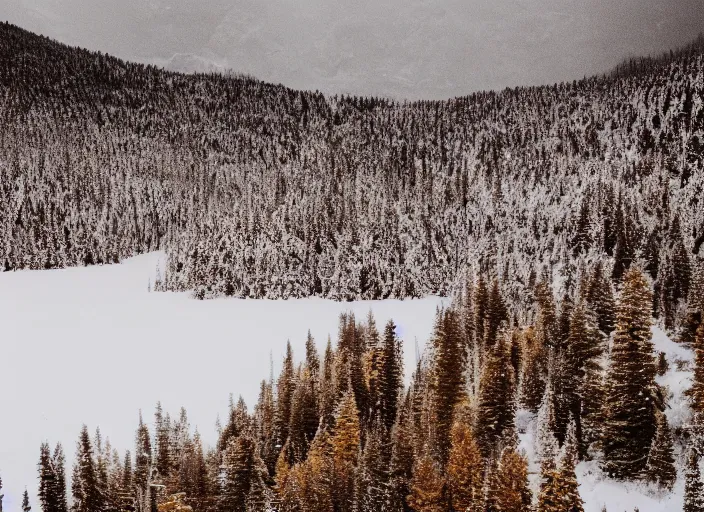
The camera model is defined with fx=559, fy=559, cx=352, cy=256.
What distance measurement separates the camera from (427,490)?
49.1 metres

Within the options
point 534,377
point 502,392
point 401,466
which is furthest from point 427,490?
point 534,377

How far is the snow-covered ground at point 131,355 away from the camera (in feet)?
366

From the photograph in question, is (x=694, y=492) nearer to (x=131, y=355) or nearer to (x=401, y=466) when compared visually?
(x=401, y=466)

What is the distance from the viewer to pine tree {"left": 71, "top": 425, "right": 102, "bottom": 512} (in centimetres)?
6969

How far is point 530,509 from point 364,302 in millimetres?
123042

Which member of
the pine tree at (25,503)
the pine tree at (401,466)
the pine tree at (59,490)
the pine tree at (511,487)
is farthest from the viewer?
the pine tree at (25,503)

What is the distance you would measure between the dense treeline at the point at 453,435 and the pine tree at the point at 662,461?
0.25ft

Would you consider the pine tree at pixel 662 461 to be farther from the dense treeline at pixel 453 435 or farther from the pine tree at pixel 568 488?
the pine tree at pixel 568 488

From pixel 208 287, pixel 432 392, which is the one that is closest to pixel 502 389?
pixel 432 392

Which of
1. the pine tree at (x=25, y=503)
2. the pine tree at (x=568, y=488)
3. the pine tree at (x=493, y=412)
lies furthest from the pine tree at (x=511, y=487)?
the pine tree at (x=25, y=503)

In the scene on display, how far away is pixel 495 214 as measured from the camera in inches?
6599

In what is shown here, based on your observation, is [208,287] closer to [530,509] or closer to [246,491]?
[246,491]

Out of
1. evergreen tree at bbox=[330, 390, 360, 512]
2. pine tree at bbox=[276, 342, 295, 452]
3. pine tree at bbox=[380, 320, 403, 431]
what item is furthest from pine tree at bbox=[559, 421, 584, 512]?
pine tree at bbox=[276, 342, 295, 452]

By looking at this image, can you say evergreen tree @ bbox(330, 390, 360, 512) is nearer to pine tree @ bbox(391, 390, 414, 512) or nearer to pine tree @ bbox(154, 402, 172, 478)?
pine tree @ bbox(391, 390, 414, 512)
